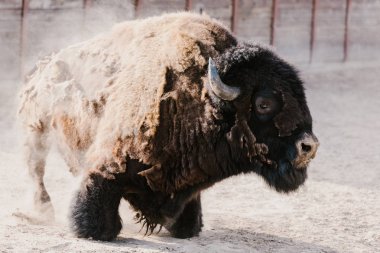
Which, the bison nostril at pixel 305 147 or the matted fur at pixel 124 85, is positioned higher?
the matted fur at pixel 124 85

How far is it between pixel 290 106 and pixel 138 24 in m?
1.22

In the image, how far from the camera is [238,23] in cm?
1391

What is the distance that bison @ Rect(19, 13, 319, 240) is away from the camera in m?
5.30

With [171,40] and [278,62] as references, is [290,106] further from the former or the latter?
[171,40]

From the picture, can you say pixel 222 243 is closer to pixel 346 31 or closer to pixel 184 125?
pixel 184 125

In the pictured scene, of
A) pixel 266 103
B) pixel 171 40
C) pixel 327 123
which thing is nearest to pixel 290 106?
pixel 266 103

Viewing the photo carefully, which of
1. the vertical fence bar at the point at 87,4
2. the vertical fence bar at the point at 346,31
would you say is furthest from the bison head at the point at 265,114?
the vertical fence bar at the point at 346,31

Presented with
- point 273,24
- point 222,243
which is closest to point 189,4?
point 273,24

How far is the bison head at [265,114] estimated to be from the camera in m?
5.27

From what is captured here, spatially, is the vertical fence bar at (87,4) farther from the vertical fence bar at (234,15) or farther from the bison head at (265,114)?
the bison head at (265,114)

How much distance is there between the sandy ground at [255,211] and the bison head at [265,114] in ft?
2.12

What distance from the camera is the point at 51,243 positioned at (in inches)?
206

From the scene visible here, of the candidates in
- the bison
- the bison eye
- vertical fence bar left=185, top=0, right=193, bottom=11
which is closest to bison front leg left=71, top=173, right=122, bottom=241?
the bison

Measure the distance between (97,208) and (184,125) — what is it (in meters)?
0.73
